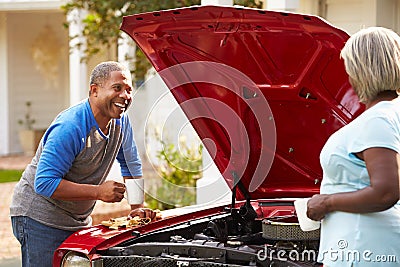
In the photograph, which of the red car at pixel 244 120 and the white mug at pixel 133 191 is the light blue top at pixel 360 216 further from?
the white mug at pixel 133 191

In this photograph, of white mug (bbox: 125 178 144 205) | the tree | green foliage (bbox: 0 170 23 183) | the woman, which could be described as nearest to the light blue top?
the woman

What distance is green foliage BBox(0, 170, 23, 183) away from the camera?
14.7 metres

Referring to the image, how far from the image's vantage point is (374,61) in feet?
10.1

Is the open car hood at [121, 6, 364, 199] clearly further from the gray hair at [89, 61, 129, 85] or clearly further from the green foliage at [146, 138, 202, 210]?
the green foliage at [146, 138, 202, 210]

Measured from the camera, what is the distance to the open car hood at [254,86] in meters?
4.04

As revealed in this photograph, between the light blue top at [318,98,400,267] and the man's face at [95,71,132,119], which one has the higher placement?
the man's face at [95,71,132,119]

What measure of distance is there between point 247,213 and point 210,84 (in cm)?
65

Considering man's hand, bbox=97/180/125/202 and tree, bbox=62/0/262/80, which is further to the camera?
tree, bbox=62/0/262/80

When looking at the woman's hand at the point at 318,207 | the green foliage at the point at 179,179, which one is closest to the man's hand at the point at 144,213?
the woman's hand at the point at 318,207

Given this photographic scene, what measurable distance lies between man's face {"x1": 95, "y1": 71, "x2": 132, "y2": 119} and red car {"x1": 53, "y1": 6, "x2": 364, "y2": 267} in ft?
0.65

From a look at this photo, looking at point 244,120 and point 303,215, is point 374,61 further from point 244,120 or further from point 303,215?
point 244,120

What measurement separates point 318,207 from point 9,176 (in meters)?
12.5

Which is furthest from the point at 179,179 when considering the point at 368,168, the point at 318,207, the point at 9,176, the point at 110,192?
the point at 368,168

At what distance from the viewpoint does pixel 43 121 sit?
19891 millimetres
